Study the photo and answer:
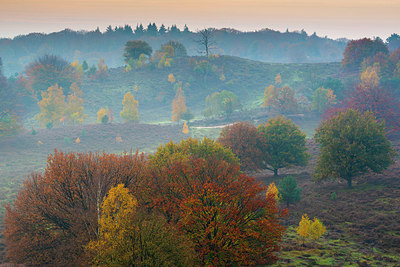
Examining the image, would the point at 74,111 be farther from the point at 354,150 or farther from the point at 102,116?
the point at 354,150

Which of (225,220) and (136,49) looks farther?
(136,49)

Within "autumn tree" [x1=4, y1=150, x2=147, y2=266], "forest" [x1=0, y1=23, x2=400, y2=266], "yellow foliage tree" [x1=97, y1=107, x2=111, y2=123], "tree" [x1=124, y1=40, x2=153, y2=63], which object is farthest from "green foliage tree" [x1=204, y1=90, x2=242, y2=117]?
"autumn tree" [x1=4, y1=150, x2=147, y2=266]

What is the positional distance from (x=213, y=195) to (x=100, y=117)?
291 ft

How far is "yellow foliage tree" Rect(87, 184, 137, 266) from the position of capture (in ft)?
61.4

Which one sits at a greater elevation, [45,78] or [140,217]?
[45,78]

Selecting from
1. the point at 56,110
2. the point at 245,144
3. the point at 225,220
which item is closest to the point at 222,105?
the point at 56,110

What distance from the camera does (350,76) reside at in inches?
5522

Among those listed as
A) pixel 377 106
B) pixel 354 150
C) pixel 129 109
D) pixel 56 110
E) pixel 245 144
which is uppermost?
pixel 377 106

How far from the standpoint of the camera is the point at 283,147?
57.8 m

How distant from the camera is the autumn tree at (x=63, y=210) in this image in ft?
87.4

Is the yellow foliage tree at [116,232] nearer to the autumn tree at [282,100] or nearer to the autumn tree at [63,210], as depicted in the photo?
the autumn tree at [63,210]

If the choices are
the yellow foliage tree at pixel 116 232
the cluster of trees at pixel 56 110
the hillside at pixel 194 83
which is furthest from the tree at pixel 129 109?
the yellow foliage tree at pixel 116 232

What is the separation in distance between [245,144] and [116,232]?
36.2 metres

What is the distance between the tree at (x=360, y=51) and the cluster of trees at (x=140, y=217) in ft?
437
